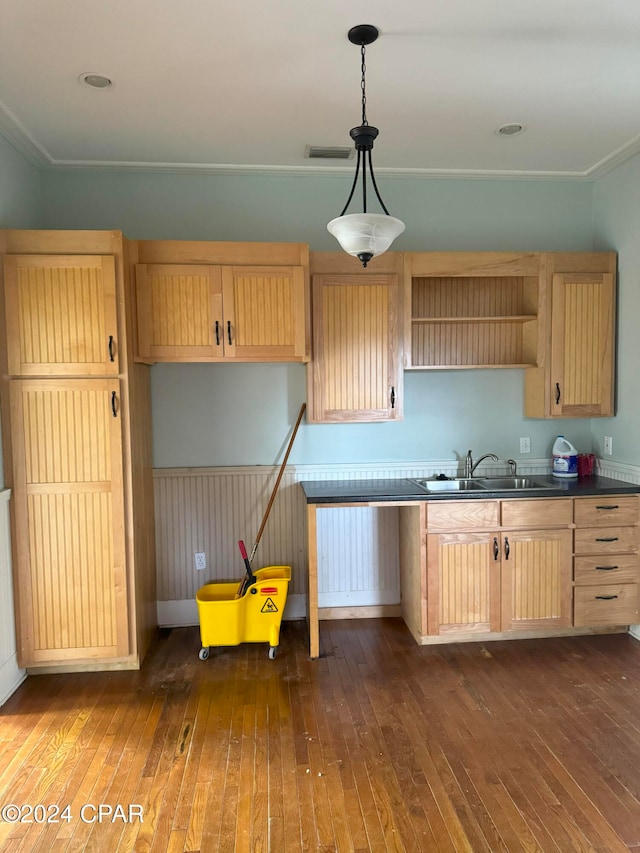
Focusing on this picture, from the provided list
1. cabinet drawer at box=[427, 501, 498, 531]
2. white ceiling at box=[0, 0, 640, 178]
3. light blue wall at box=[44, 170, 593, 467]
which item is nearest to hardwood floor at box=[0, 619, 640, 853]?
cabinet drawer at box=[427, 501, 498, 531]

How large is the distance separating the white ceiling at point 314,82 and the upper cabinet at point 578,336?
661 mm

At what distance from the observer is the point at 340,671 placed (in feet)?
9.87

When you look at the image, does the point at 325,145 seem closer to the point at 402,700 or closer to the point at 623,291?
the point at 623,291

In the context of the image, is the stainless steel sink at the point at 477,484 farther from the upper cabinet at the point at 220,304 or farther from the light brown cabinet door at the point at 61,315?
the light brown cabinet door at the point at 61,315

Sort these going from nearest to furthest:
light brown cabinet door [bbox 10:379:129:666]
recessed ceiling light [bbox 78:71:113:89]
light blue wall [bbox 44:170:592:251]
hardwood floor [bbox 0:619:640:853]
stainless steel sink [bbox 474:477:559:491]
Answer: hardwood floor [bbox 0:619:640:853] → recessed ceiling light [bbox 78:71:113:89] → light brown cabinet door [bbox 10:379:129:666] → light blue wall [bbox 44:170:592:251] → stainless steel sink [bbox 474:477:559:491]

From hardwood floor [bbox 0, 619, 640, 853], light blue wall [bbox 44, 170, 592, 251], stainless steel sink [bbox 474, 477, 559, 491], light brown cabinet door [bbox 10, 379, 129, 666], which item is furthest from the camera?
stainless steel sink [bbox 474, 477, 559, 491]

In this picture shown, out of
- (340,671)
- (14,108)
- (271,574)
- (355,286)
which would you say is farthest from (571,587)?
(14,108)

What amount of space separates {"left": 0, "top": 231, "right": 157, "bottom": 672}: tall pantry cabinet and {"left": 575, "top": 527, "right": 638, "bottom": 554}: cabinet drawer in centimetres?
249

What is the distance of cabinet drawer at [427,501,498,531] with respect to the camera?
3.17m

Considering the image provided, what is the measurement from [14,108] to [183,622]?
9.70ft

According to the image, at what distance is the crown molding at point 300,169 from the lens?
3.28 metres

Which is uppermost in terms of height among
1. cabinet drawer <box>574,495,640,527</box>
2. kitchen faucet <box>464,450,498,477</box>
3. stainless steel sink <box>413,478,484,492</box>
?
kitchen faucet <box>464,450,498,477</box>

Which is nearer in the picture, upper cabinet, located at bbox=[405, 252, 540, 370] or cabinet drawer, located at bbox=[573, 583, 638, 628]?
cabinet drawer, located at bbox=[573, 583, 638, 628]

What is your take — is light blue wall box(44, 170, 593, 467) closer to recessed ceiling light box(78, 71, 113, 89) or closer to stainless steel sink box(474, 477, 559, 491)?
stainless steel sink box(474, 477, 559, 491)
